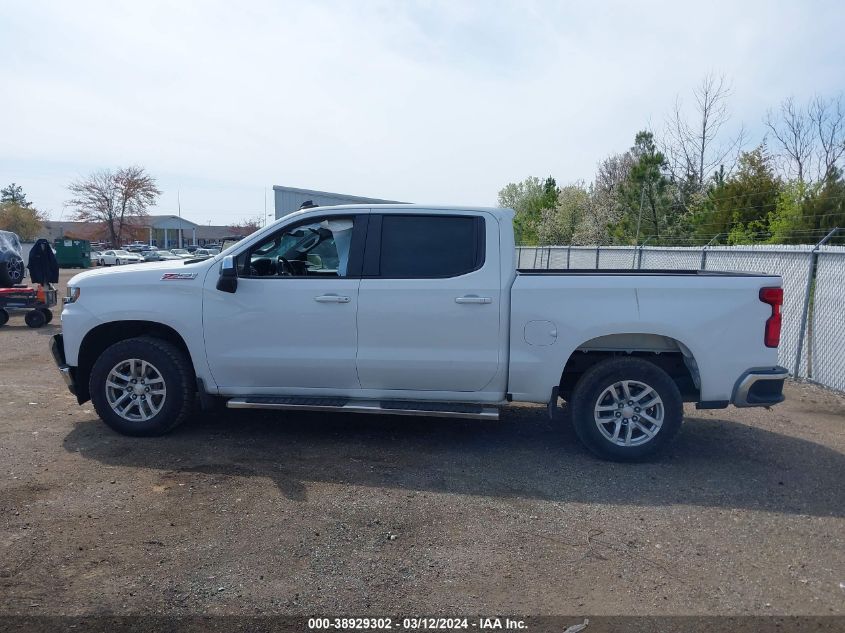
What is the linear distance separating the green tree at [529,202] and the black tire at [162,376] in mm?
18705

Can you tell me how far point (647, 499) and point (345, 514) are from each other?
84.5 inches

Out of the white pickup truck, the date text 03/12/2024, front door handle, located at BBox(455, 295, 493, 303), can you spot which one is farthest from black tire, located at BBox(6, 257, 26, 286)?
the date text 03/12/2024

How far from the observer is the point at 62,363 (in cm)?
635

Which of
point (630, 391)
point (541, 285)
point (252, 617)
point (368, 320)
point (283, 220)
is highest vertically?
point (283, 220)

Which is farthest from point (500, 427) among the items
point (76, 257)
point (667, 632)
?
point (76, 257)

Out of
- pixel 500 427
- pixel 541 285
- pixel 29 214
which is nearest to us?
pixel 541 285

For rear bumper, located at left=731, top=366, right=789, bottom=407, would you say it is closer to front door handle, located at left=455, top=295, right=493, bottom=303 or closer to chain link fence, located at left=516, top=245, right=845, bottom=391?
front door handle, located at left=455, top=295, right=493, bottom=303

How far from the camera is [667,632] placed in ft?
11.0

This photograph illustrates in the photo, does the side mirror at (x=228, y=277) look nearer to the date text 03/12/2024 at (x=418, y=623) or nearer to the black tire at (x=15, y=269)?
the date text 03/12/2024 at (x=418, y=623)

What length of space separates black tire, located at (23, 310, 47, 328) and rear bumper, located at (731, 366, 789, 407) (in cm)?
1338

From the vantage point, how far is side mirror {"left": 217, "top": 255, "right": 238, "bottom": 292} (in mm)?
5922

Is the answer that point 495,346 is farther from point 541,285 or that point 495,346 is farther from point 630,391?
point 630,391

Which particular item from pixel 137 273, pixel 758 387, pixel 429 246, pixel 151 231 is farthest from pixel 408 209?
pixel 151 231

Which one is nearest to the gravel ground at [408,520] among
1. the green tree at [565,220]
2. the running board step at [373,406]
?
the running board step at [373,406]
